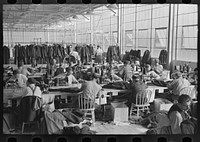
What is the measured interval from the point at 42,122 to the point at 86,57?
7.29ft

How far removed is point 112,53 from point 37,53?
2.13 m

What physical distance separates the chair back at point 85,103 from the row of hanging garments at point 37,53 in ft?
4.93

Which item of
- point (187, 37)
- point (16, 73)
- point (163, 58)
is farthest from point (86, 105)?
point (187, 37)

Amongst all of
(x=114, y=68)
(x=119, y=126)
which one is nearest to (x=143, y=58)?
(x=114, y=68)

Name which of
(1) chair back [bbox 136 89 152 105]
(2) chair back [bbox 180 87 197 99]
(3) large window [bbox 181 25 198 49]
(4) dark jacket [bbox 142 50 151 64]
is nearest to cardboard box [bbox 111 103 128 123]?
(1) chair back [bbox 136 89 152 105]

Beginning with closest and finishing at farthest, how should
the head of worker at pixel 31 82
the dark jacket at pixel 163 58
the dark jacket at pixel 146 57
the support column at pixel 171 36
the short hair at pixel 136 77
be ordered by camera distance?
the head of worker at pixel 31 82
the short hair at pixel 136 77
the dark jacket at pixel 146 57
the dark jacket at pixel 163 58
the support column at pixel 171 36

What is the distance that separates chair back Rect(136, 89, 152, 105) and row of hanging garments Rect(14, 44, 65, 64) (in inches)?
85.4

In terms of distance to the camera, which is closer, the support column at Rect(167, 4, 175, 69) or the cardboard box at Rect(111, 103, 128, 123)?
the cardboard box at Rect(111, 103, 128, 123)

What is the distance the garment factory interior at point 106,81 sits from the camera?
486 cm

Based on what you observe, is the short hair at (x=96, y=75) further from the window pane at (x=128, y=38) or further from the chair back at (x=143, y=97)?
the window pane at (x=128, y=38)

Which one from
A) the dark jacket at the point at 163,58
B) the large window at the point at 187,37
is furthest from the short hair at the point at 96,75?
the large window at the point at 187,37

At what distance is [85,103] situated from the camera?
17.2 ft

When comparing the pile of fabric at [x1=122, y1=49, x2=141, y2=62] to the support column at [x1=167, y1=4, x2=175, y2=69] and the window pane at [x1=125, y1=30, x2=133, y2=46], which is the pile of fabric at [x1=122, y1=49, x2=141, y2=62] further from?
the support column at [x1=167, y1=4, x2=175, y2=69]

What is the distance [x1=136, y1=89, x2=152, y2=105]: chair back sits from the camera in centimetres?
556
